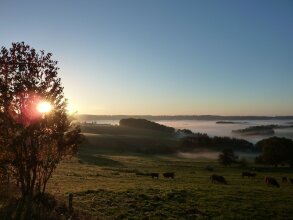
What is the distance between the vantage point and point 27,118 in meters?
21.7

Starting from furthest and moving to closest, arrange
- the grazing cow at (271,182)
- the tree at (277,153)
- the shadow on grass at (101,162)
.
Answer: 1. the tree at (277,153)
2. the shadow on grass at (101,162)
3. the grazing cow at (271,182)

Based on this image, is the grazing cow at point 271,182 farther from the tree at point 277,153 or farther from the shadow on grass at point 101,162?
the tree at point 277,153

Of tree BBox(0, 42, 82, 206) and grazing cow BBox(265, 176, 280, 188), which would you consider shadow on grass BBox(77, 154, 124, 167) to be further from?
tree BBox(0, 42, 82, 206)

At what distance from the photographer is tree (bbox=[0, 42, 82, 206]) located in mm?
21453

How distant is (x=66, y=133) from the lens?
24.1 metres

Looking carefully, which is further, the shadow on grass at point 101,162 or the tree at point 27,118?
the shadow on grass at point 101,162

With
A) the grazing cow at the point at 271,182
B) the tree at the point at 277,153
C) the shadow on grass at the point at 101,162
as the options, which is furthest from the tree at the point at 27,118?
the tree at the point at 277,153

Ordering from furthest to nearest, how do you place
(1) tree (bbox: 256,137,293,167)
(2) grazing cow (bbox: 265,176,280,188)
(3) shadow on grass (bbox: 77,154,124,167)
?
(1) tree (bbox: 256,137,293,167), (3) shadow on grass (bbox: 77,154,124,167), (2) grazing cow (bbox: 265,176,280,188)

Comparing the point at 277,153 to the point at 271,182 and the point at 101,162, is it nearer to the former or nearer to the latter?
the point at 101,162

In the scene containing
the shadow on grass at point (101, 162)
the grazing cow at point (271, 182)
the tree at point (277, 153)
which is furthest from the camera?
the tree at point (277, 153)

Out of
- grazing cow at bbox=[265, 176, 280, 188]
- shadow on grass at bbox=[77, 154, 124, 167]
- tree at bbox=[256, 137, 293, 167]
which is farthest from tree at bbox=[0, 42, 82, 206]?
tree at bbox=[256, 137, 293, 167]

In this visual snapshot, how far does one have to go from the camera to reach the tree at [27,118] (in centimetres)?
2145

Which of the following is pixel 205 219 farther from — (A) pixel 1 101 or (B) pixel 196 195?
(A) pixel 1 101

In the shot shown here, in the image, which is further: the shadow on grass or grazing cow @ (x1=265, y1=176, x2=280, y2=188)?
the shadow on grass
